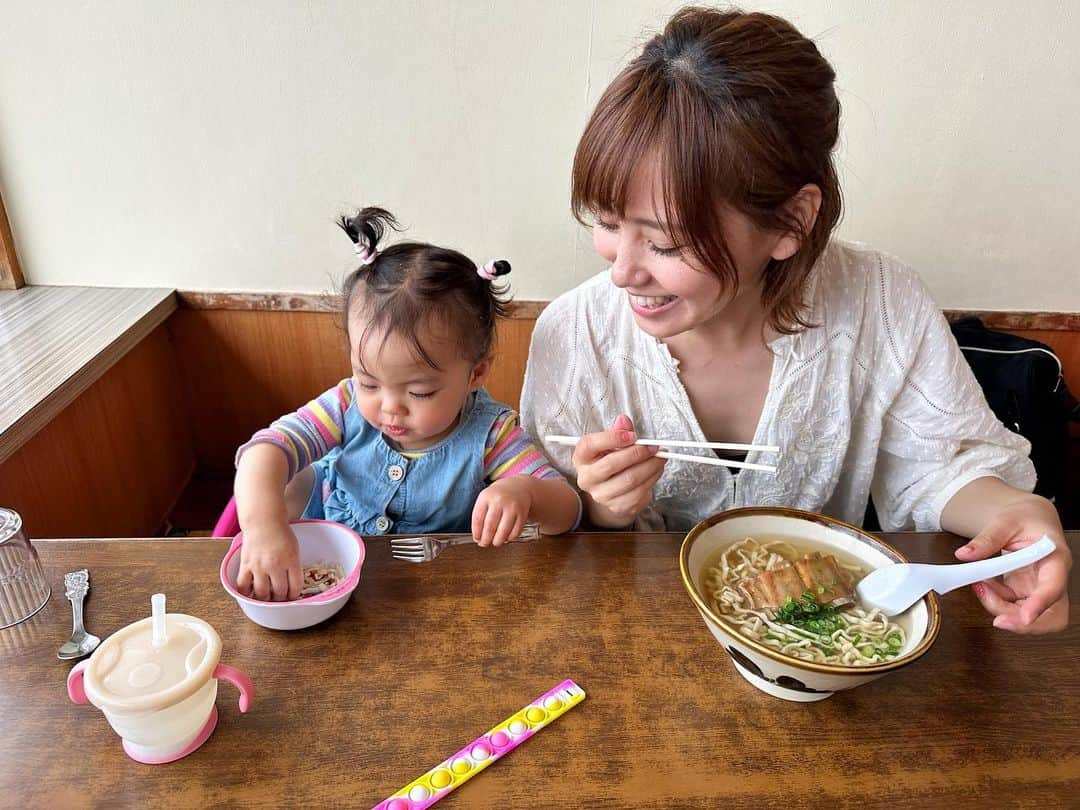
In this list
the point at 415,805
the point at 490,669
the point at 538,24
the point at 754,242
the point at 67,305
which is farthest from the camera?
the point at 67,305

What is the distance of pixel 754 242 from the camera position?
1.13m

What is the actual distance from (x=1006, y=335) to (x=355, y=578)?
2.06 meters

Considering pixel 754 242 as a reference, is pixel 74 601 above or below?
below

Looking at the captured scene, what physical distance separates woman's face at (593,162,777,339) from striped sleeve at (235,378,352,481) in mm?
647

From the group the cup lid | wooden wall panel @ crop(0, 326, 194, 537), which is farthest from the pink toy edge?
wooden wall panel @ crop(0, 326, 194, 537)

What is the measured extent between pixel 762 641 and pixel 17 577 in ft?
3.44

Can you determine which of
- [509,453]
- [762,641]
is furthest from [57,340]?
[762,641]

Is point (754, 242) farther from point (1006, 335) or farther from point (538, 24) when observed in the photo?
point (1006, 335)

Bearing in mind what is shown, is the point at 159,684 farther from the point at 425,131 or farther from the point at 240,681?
the point at 425,131

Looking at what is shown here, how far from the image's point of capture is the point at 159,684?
2.56 feet

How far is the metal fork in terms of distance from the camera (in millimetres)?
1135

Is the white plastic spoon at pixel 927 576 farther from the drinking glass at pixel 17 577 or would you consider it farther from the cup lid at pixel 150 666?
the drinking glass at pixel 17 577

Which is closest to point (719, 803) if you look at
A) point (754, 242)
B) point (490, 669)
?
point (490, 669)

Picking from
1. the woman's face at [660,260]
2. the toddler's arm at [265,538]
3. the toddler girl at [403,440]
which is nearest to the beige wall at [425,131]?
the toddler girl at [403,440]
